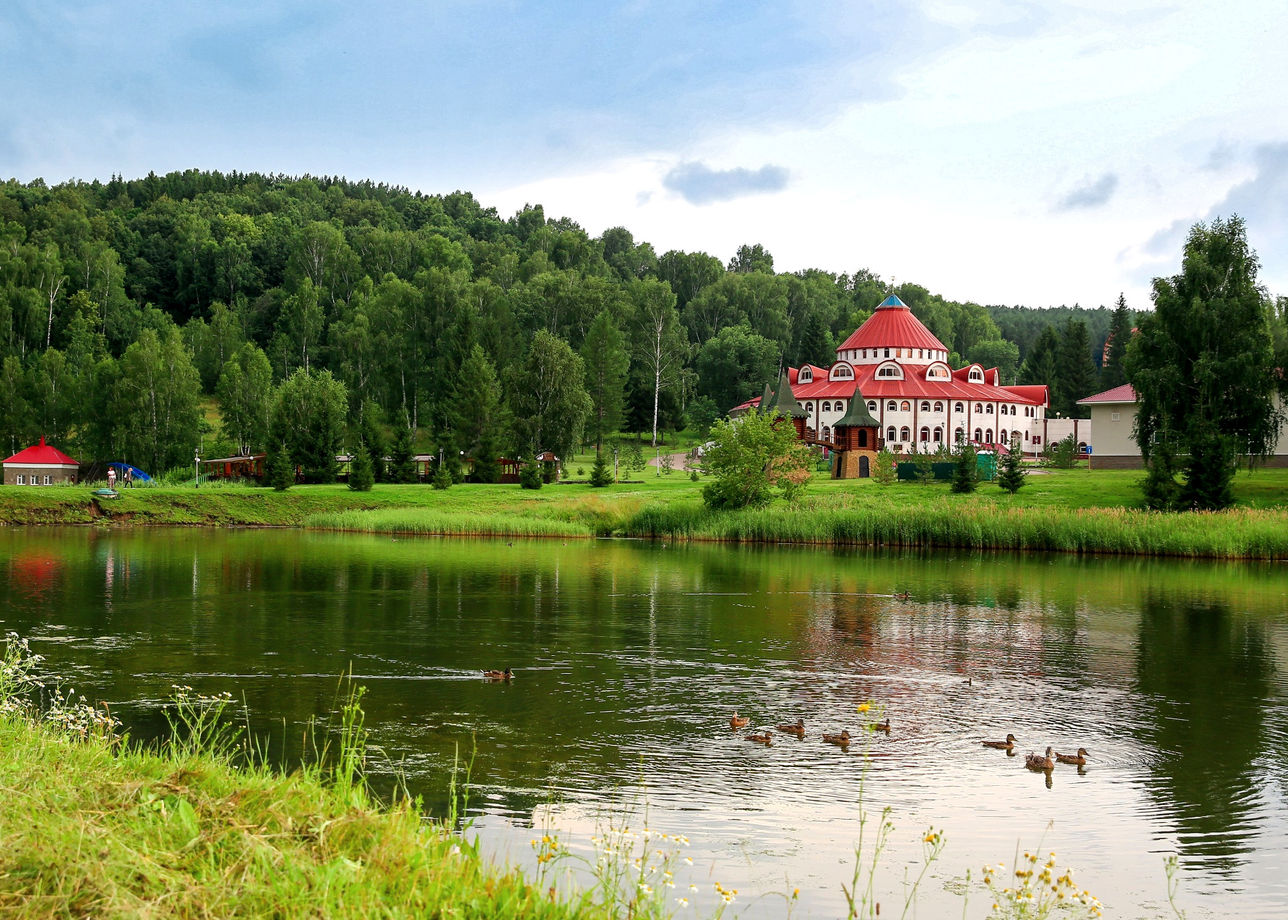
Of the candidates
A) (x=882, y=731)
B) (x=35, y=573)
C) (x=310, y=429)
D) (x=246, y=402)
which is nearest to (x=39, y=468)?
(x=246, y=402)

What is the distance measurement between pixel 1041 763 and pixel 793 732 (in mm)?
3328

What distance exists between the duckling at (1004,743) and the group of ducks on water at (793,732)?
4.49 ft

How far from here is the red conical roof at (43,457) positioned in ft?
254

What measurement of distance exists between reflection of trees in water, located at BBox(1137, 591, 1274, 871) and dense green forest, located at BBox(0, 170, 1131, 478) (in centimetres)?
5384

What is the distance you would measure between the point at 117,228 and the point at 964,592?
130071 mm

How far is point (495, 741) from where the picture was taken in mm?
15344

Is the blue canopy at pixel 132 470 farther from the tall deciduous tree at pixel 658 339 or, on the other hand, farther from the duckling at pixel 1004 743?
the duckling at pixel 1004 743

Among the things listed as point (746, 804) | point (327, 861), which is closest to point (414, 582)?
point (746, 804)

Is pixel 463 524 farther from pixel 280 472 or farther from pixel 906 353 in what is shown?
pixel 906 353

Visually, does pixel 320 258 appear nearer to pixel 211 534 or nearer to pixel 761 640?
pixel 211 534

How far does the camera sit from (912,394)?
93438 millimetres

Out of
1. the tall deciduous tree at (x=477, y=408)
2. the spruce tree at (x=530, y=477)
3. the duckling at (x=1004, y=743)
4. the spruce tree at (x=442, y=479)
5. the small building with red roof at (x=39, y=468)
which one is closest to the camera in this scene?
the duckling at (x=1004, y=743)

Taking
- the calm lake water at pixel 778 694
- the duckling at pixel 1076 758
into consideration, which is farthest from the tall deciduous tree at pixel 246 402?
the duckling at pixel 1076 758

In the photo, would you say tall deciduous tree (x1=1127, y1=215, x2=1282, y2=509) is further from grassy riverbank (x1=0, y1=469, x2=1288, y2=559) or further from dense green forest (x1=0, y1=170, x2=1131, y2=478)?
dense green forest (x1=0, y1=170, x2=1131, y2=478)
